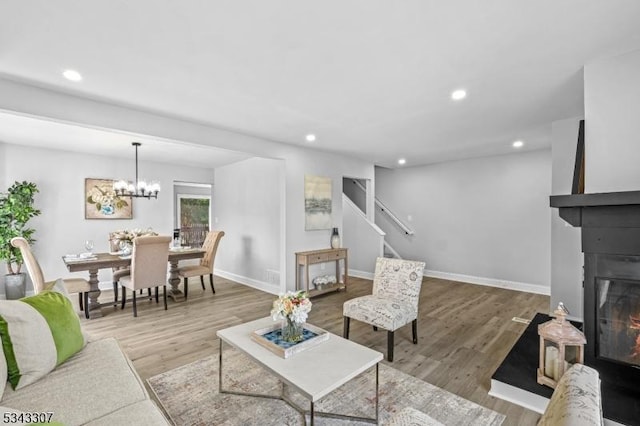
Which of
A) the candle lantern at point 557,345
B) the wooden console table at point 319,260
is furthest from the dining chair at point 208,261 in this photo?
the candle lantern at point 557,345

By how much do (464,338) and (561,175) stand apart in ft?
7.38

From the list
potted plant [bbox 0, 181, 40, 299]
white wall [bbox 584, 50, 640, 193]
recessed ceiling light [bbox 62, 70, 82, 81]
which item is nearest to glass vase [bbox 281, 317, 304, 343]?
white wall [bbox 584, 50, 640, 193]

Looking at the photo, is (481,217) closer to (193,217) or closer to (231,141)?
(231,141)

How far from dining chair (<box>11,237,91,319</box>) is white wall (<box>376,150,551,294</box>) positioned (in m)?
5.63

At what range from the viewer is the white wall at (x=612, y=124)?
2.12m

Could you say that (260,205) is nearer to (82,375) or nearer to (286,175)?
(286,175)

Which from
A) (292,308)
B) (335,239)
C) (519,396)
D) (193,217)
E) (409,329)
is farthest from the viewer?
(193,217)

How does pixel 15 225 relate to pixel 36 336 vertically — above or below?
above

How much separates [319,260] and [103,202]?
4154mm

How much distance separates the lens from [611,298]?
2.11 m

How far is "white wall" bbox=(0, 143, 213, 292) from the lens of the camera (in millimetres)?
4883

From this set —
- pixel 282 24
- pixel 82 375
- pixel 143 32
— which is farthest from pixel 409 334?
pixel 143 32

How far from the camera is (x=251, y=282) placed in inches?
222

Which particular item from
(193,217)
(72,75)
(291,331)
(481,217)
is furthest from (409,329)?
(193,217)
